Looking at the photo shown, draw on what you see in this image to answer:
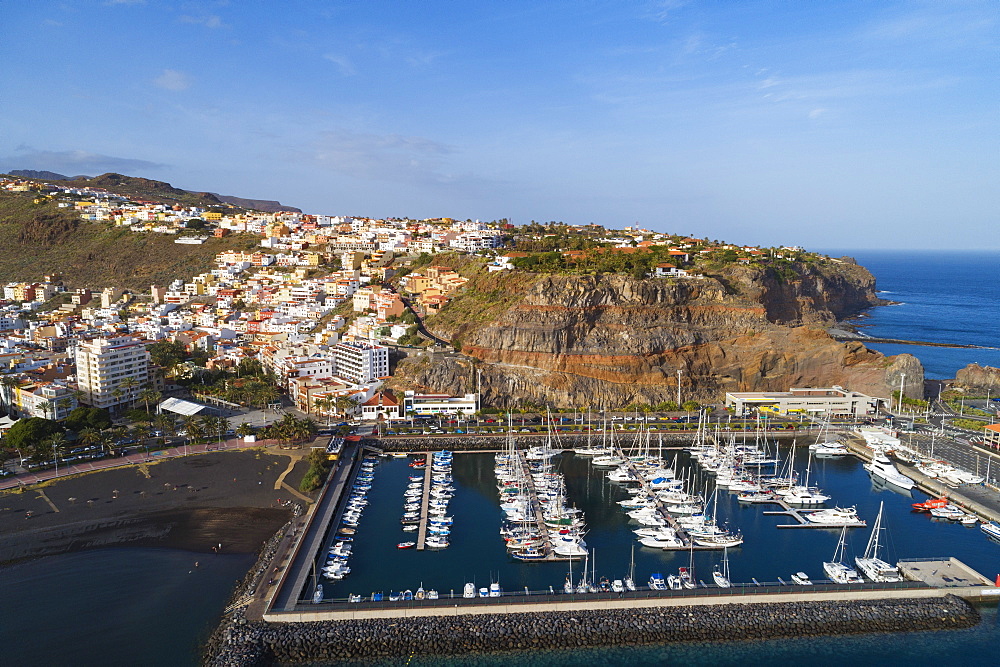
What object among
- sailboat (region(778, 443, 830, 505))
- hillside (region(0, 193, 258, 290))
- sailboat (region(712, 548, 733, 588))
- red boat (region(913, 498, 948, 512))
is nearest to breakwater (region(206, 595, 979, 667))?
sailboat (region(712, 548, 733, 588))

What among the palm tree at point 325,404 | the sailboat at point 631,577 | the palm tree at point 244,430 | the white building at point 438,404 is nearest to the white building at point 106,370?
the palm tree at point 244,430

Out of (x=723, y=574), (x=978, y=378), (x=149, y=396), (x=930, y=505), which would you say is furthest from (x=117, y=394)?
(x=978, y=378)

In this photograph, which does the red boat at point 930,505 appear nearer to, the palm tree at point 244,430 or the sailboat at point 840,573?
the sailboat at point 840,573

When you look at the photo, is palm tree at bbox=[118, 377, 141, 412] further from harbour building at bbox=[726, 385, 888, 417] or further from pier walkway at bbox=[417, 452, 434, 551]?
harbour building at bbox=[726, 385, 888, 417]

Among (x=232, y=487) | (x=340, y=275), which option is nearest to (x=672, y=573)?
(x=232, y=487)

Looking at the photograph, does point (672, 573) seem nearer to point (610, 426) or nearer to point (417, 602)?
point (417, 602)

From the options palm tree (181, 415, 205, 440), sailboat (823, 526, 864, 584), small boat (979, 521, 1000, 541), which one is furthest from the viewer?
palm tree (181, 415, 205, 440)

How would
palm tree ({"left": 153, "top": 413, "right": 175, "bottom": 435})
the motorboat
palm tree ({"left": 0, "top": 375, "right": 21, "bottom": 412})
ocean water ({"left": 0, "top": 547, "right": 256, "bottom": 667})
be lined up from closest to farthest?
ocean water ({"left": 0, "top": 547, "right": 256, "bottom": 667}), the motorboat, palm tree ({"left": 153, "top": 413, "right": 175, "bottom": 435}), palm tree ({"left": 0, "top": 375, "right": 21, "bottom": 412})
